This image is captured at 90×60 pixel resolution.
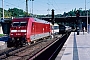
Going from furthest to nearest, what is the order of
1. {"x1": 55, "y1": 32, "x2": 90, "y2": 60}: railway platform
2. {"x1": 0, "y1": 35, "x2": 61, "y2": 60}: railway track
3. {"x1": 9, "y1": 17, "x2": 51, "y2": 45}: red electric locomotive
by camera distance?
{"x1": 9, "y1": 17, "x2": 51, "y2": 45}: red electric locomotive < {"x1": 0, "y1": 35, "x2": 61, "y2": 60}: railway track < {"x1": 55, "y1": 32, "x2": 90, "y2": 60}: railway platform

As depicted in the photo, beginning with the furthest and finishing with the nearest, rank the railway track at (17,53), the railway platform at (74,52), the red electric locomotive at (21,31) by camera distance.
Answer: the red electric locomotive at (21,31) → the railway track at (17,53) → the railway platform at (74,52)

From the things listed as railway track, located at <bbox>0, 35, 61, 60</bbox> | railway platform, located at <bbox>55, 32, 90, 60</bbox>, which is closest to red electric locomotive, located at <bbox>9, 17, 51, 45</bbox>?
railway track, located at <bbox>0, 35, 61, 60</bbox>

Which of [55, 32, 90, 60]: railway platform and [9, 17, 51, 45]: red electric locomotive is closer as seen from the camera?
[55, 32, 90, 60]: railway platform

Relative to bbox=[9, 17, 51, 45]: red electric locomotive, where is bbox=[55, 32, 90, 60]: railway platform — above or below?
below

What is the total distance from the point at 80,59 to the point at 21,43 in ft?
44.3

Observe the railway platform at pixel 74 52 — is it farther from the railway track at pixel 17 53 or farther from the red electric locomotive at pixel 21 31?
the red electric locomotive at pixel 21 31

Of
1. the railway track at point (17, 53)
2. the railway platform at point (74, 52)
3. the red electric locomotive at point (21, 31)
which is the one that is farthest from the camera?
the red electric locomotive at point (21, 31)

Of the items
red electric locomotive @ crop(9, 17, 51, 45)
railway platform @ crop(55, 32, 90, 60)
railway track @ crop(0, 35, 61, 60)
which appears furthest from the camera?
A: red electric locomotive @ crop(9, 17, 51, 45)

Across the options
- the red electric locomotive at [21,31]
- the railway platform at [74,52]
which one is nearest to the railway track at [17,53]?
the red electric locomotive at [21,31]

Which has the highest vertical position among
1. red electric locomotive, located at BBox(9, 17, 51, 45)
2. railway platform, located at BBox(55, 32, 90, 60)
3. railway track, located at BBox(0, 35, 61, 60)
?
red electric locomotive, located at BBox(9, 17, 51, 45)

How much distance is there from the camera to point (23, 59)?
16.1 metres

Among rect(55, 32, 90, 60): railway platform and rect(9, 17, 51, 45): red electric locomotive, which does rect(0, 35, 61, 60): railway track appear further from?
rect(55, 32, 90, 60): railway platform

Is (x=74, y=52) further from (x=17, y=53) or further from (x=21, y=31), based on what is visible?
(x=21, y=31)

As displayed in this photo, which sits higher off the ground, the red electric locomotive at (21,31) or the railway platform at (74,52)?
the red electric locomotive at (21,31)
